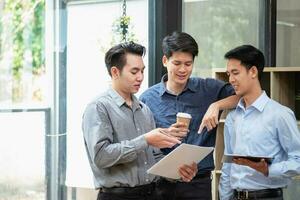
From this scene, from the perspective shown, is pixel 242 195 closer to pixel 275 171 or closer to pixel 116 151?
pixel 275 171

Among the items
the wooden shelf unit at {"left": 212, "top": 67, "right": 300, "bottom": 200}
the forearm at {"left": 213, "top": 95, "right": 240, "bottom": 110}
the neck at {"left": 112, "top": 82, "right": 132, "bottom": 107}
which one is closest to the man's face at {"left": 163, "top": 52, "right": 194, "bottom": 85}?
the forearm at {"left": 213, "top": 95, "right": 240, "bottom": 110}

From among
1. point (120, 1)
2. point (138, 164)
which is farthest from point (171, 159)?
point (120, 1)

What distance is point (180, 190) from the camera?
2.48 meters

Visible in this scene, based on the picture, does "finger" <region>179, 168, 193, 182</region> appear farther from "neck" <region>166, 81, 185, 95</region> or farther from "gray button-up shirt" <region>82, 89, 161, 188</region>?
"neck" <region>166, 81, 185, 95</region>

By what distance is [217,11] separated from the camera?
386cm

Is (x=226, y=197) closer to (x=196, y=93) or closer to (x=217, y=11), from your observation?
(x=196, y=93)

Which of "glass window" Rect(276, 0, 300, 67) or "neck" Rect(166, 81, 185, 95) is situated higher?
"glass window" Rect(276, 0, 300, 67)

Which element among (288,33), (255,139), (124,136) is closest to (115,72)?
(124,136)

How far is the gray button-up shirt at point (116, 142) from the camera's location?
2100mm

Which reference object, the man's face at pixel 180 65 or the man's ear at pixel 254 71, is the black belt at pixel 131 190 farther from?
the man's ear at pixel 254 71

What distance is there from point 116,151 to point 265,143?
0.76 metres

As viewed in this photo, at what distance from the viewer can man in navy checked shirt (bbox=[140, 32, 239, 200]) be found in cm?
248

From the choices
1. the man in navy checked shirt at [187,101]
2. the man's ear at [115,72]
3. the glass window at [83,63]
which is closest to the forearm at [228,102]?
the man in navy checked shirt at [187,101]

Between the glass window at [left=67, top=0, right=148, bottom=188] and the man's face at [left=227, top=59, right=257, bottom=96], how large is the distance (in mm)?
822
